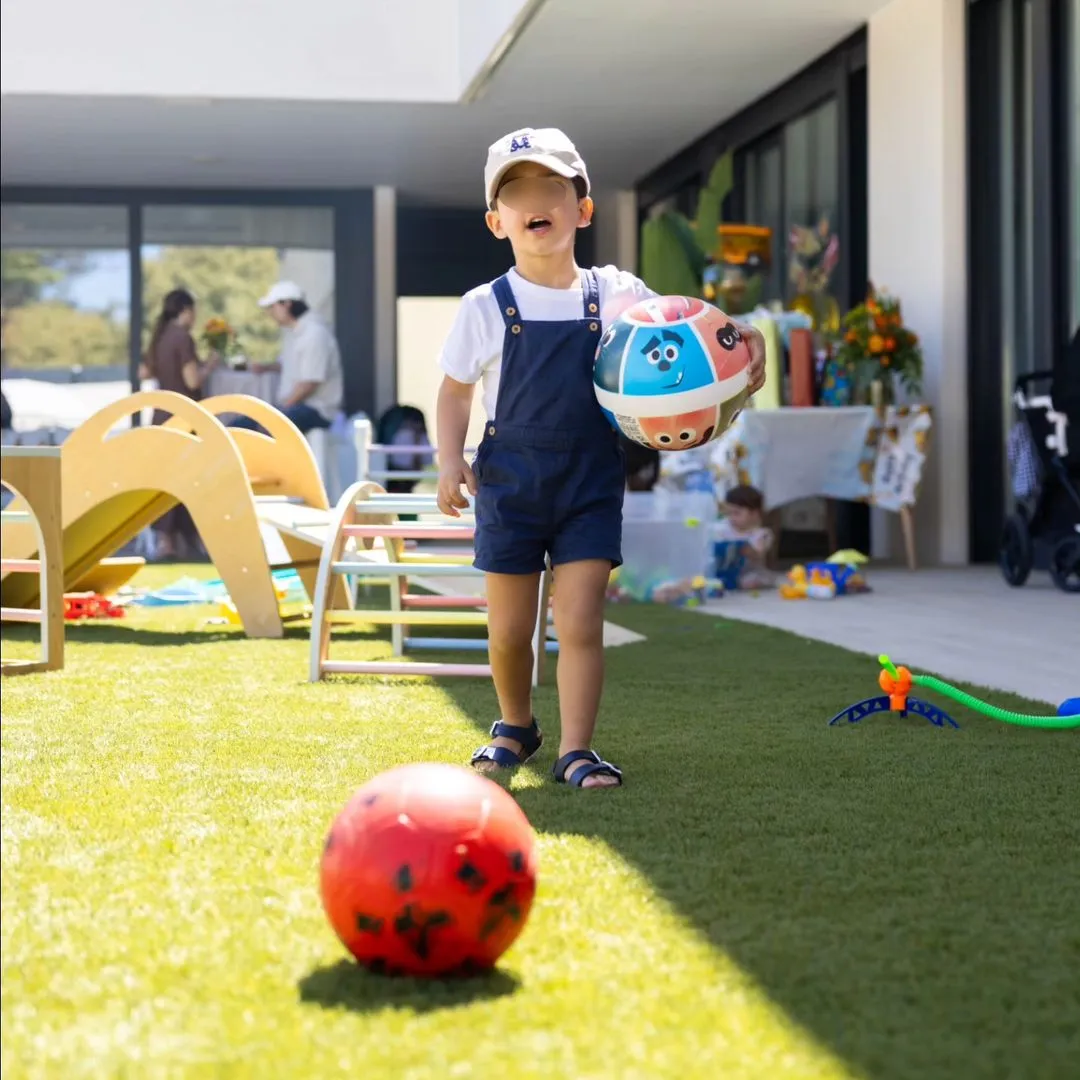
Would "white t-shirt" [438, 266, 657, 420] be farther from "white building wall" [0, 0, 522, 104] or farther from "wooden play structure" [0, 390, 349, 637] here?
"white building wall" [0, 0, 522, 104]

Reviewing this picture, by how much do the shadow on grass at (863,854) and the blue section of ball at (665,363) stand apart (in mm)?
673

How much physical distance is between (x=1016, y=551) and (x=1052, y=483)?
38 centimetres

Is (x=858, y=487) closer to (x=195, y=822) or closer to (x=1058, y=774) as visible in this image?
(x=1058, y=774)

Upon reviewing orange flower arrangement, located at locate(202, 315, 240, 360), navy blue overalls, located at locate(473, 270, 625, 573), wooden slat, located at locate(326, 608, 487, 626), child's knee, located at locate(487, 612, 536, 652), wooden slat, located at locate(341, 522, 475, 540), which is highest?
orange flower arrangement, located at locate(202, 315, 240, 360)

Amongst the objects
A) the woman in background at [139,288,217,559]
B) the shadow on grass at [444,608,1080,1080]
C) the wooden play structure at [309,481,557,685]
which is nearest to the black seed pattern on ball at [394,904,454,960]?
the shadow on grass at [444,608,1080,1080]

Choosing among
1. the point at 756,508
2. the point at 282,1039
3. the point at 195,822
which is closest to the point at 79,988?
the point at 282,1039

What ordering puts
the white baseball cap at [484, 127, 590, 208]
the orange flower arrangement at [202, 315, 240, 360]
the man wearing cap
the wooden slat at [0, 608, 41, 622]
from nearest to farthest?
1. the white baseball cap at [484, 127, 590, 208]
2. the wooden slat at [0, 608, 41, 622]
3. the man wearing cap
4. the orange flower arrangement at [202, 315, 240, 360]

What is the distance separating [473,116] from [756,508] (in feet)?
15.6

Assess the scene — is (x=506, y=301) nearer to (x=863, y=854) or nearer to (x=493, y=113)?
(x=863, y=854)

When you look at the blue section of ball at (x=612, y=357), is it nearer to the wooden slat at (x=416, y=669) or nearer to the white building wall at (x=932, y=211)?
the wooden slat at (x=416, y=669)

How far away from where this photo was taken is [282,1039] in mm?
1527

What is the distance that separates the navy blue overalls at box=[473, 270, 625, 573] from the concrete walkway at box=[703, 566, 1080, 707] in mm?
1468

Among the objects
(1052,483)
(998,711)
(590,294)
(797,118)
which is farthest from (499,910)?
(797,118)

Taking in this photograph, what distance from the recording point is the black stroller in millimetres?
6504
